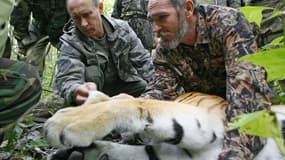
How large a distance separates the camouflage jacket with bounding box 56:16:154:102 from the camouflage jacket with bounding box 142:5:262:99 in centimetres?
103

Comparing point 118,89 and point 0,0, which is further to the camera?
point 118,89

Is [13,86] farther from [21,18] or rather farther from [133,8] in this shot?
[21,18]

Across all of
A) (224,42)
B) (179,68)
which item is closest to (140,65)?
(179,68)

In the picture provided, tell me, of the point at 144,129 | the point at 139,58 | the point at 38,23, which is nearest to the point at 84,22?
the point at 139,58

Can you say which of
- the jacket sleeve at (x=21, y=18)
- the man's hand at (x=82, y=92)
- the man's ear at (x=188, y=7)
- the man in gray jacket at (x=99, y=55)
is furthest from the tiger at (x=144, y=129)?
the jacket sleeve at (x=21, y=18)

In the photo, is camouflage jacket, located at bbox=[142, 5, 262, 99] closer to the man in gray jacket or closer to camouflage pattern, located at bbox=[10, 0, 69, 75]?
the man in gray jacket

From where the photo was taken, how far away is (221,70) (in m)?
2.98

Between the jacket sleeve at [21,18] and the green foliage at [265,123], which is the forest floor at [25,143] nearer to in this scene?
the green foliage at [265,123]

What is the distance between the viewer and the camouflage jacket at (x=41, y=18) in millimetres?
6113

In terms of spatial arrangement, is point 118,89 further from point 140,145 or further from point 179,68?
point 140,145

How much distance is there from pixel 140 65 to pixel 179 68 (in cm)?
165

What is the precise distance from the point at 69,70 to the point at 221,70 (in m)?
1.66

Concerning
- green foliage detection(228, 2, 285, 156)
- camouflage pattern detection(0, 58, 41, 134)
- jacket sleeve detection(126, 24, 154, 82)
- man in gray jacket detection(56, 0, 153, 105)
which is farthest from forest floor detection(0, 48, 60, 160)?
green foliage detection(228, 2, 285, 156)

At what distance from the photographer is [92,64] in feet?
14.5
